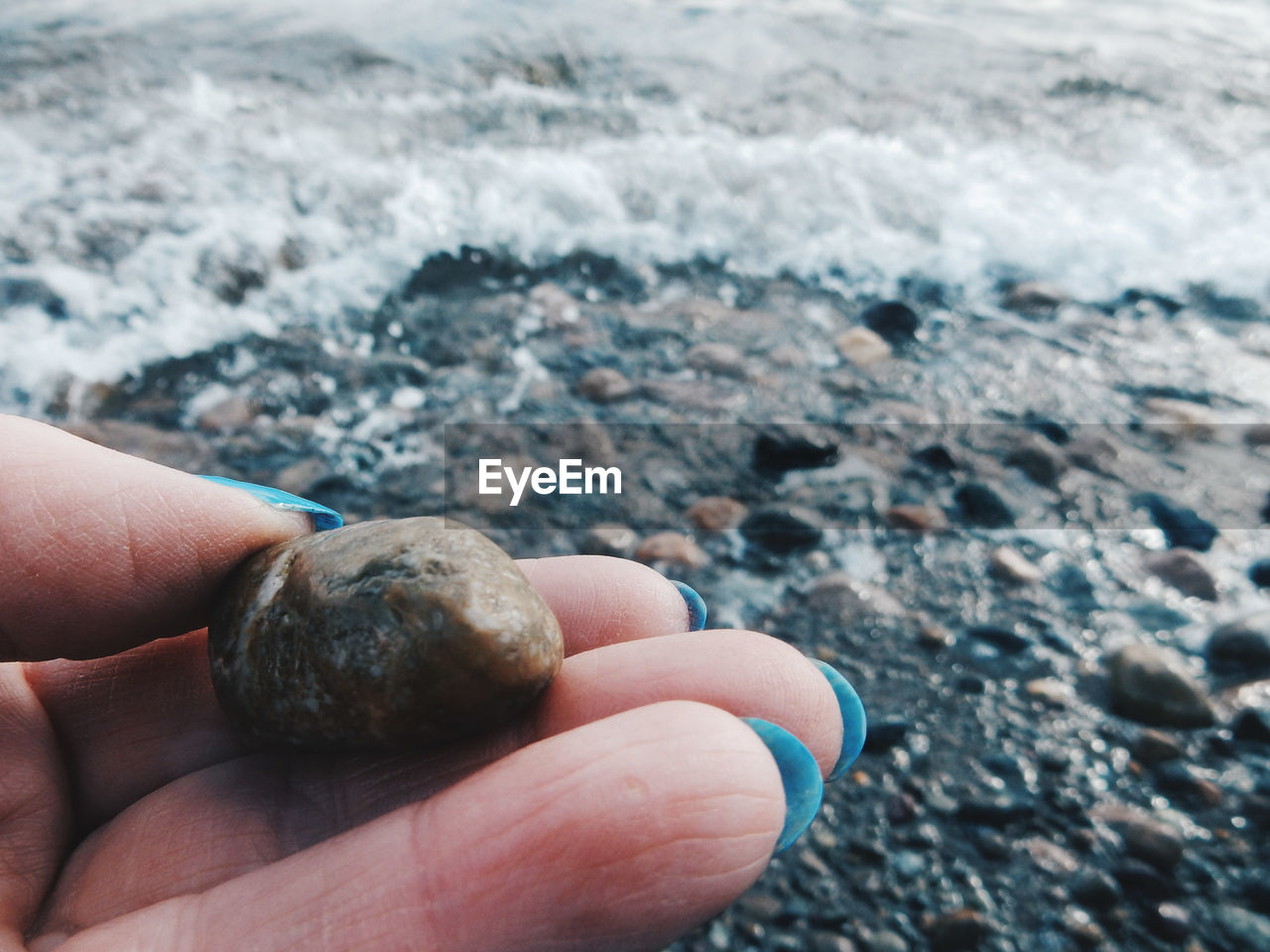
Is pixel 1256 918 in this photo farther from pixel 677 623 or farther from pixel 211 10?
pixel 211 10

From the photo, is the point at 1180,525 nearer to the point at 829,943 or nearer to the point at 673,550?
the point at 673,550

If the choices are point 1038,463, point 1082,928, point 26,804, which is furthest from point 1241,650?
point 26,804

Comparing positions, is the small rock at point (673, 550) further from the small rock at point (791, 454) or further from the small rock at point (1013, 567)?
the small rock at point (1013, 567)

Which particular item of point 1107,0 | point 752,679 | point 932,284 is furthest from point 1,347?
point 1107,0

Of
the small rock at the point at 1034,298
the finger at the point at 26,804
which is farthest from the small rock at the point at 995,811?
the small rock at the point at 1034,298

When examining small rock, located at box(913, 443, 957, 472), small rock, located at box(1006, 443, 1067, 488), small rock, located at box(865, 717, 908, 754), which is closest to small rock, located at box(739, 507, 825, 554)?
small rock, located at box(913, 443, 957, 472)

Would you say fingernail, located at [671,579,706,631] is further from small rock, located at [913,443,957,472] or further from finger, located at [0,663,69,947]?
small rock, located at [913,443,957,472]
